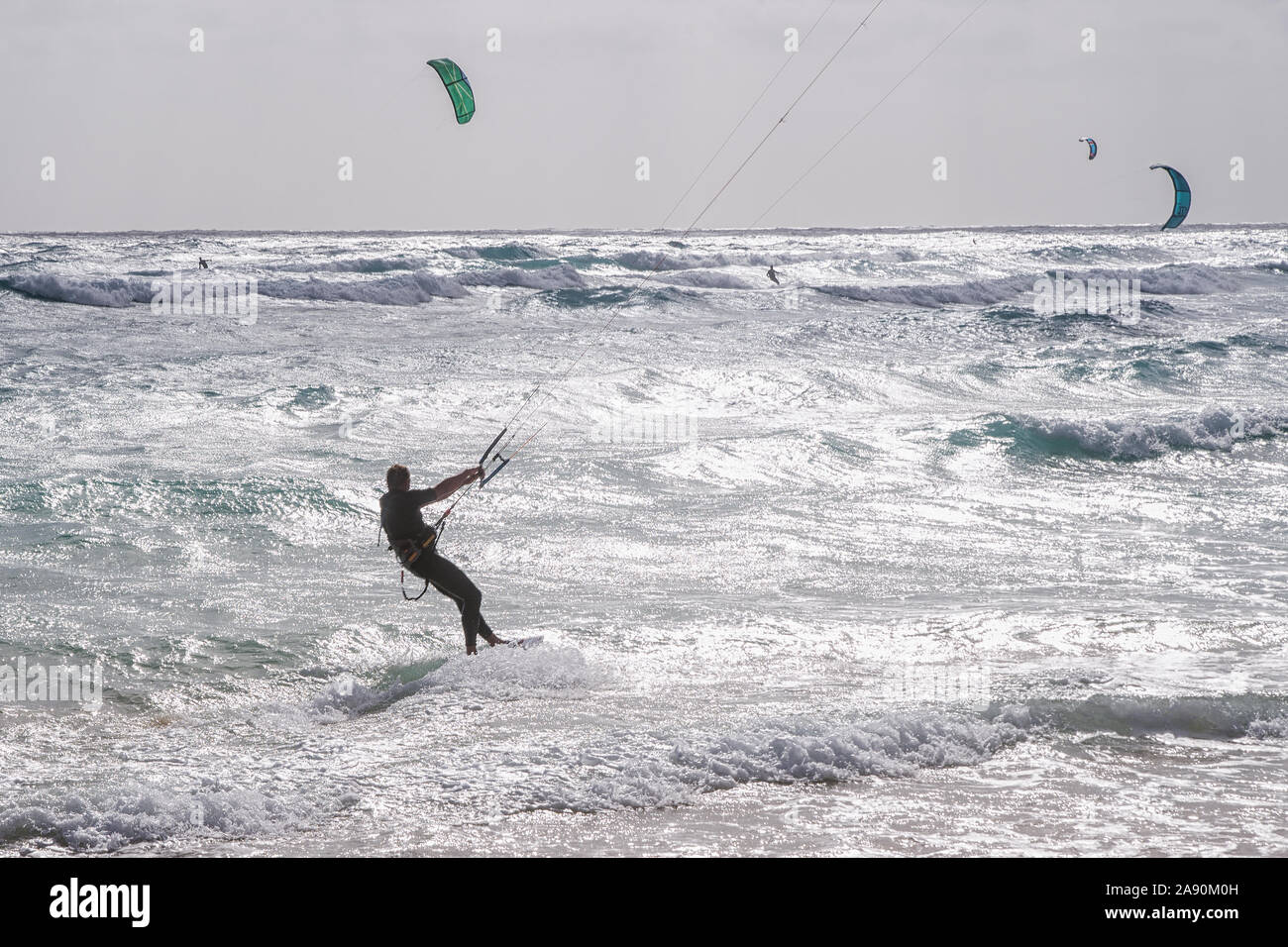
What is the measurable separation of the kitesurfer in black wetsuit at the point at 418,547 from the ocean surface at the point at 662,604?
0.37 m

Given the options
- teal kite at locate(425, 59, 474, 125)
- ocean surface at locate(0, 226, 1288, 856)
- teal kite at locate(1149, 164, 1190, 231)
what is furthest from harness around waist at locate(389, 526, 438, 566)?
teal kite at locate(1149, 164, 1190, 231)

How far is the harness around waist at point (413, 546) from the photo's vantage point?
25.0 feet

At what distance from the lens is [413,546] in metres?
7.62

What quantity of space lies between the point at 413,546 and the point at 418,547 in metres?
0.03

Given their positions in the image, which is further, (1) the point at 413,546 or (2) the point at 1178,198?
(2) the point at 1178,198

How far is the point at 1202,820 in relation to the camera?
5.15m

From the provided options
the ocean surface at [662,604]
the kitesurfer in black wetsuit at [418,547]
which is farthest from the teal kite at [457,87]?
the kitesurfer in black wetsuit at [418,547]

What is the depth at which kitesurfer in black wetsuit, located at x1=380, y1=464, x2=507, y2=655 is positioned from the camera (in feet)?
25.0

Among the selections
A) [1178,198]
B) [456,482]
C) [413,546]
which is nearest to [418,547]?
[413,546]

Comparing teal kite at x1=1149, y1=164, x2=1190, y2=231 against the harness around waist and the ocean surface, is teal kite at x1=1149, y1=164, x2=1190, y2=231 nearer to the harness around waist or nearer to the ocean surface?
the ocean surface

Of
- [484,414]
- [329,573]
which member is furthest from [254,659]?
[484,414]

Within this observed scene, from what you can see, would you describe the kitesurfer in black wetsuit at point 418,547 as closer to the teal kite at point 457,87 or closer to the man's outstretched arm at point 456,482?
the man's outstretched arm at point 456,482

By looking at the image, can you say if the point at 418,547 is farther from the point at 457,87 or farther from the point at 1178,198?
the point at 1178,198
